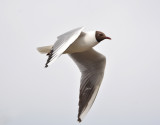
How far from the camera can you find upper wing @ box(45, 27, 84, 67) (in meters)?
5.39

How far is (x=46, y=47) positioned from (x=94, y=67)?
0.95 metres

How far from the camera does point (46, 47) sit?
707 centimetres

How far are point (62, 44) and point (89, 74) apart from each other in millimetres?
1673

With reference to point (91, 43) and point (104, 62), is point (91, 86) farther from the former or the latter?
point (91, 43)

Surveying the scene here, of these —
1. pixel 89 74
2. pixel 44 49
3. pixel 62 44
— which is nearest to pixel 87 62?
pixel 89 74

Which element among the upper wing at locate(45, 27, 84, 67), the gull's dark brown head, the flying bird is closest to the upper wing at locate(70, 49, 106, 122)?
the flying bird

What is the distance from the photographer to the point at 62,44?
226 inches

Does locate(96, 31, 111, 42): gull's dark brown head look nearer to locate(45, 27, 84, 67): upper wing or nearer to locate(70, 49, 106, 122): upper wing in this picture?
locate(45, 27, 84, 67): upper wing

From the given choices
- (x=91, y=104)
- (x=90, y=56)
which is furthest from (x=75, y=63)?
(x=91, y=104)

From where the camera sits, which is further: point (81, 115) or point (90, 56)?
point (90, 56)

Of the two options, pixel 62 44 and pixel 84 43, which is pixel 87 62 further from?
pixel 62 44

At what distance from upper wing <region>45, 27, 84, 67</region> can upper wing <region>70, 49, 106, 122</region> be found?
1.07 m

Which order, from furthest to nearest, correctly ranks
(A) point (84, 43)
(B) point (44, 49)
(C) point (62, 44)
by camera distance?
(B) point (44, 49) < (A) point (84, 43) < (C) point (62, 44)

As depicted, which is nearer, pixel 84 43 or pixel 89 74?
pixel 84 43
